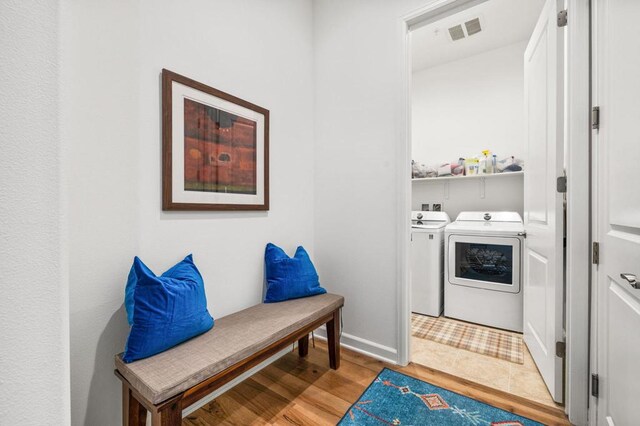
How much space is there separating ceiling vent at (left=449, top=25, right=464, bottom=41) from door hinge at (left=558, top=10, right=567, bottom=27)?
154 cm

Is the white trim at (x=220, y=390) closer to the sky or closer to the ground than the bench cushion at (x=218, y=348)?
closer to the ground

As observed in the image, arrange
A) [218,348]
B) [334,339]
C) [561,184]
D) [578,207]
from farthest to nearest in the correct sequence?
[334,339] < [561,184] < [578,207] < [218,348]

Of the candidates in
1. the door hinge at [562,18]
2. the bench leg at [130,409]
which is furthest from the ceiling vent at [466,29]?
the bench leg at [130,409]

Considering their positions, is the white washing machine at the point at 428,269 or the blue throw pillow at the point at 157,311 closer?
the blue throw pillow at the point at 157,311

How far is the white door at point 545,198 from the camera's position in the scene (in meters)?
1.51

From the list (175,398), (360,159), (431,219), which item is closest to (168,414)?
(175,398)

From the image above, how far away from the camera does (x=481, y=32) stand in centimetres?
290

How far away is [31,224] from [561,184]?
6.80ft

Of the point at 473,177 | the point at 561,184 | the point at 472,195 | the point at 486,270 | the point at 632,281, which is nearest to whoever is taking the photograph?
the point at 632,281

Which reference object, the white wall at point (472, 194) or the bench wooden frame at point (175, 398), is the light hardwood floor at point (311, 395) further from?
the white wall at point (472, 194)

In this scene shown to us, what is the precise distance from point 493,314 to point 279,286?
6.64ft

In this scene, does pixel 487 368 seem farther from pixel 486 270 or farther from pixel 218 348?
pixel 218 348

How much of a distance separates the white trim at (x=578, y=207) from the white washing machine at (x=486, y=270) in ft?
3.69

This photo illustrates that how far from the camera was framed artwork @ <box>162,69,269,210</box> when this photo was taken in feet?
4.61
